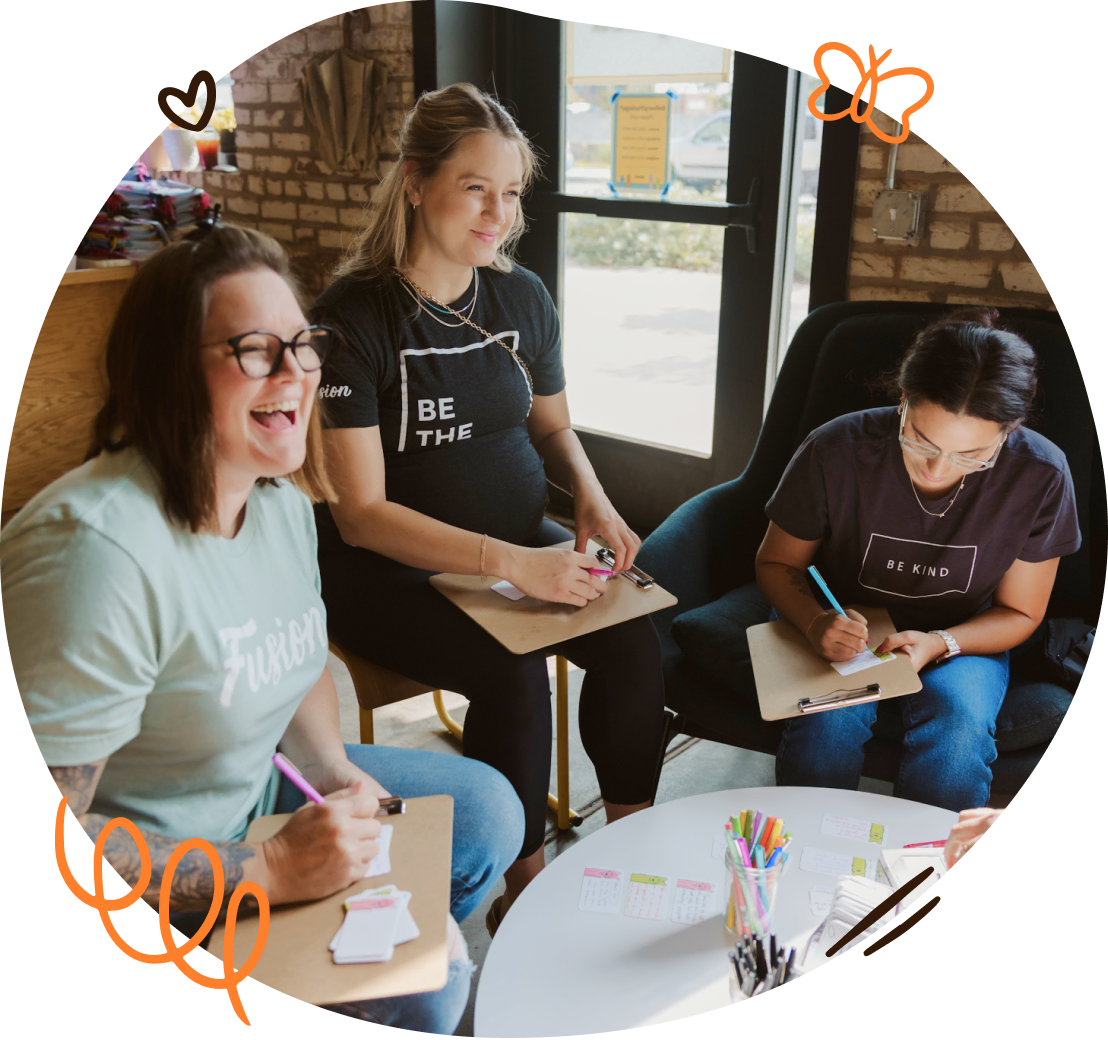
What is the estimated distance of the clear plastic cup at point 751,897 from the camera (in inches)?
40.8

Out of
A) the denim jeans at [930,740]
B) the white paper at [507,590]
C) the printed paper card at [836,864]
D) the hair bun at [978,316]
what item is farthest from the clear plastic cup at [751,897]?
the hair bun at [978,316]

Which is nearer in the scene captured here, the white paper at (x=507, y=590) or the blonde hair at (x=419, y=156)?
the blonde hair at (x=419, y=156)

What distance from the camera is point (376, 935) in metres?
0.92

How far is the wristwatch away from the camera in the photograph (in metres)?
1.51

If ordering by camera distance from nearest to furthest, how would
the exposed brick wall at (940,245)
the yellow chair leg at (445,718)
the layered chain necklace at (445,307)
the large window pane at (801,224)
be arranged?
the layered chain necklace at (445,307) → the exposed brick wall at (940,245) → the large window pane at (801,224) → the yellow chair leg at (445,718)

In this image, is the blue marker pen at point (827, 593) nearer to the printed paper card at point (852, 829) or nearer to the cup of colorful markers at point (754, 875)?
the printed paper card at point (852, 829)

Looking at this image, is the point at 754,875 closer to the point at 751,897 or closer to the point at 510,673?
the point at 751,897

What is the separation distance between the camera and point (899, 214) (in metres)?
1.80

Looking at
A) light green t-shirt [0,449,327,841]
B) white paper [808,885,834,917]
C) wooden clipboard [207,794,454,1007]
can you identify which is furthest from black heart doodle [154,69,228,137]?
white paper [808,885,834,917]

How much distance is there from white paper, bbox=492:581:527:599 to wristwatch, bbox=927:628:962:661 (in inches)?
25.0

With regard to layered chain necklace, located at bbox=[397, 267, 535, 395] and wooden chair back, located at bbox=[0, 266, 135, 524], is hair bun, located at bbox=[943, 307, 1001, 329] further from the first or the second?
wooden chair back, located at bbox=[0, 266, 135, 524]

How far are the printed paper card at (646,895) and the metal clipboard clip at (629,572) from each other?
521 millimetres

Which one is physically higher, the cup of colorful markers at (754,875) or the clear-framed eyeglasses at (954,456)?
the clear-framed eyeglasses at (954,456)

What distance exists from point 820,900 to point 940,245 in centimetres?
130
